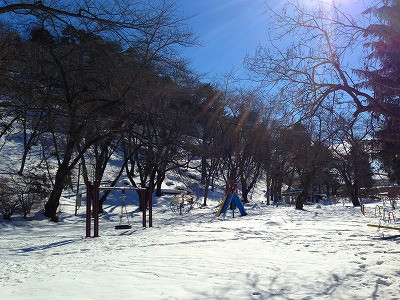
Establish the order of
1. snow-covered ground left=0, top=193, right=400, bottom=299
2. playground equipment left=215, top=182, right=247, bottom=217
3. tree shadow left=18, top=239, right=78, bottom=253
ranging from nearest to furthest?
snow-covered ground left=0, top=193, right=400, bottom=299 → tree shadow left=18, top=239, right=78, bottom=253 → playground equipment left=215, top=182, right=247, bottom=217

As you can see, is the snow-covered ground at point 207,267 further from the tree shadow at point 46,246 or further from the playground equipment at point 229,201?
the playground equipment at point 229,201

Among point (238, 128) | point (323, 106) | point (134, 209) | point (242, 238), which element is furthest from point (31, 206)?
point (238, 128)

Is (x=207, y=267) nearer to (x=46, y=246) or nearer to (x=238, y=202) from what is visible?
(x=46, y=246)

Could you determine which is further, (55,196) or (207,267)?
(55,196)

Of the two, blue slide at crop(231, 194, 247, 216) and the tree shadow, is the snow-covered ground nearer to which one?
the tree shadow

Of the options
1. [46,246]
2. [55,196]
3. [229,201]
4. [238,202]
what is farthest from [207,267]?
[238,202]

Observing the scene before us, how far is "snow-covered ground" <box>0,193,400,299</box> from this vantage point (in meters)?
5.31

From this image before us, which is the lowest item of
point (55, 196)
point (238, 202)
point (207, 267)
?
point (207, 267)

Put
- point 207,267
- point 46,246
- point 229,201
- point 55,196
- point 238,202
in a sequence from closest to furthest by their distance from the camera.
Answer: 1. point 207,267
2. point 46,246
3. point 55,196
4. point 229,201
5. point 238,202

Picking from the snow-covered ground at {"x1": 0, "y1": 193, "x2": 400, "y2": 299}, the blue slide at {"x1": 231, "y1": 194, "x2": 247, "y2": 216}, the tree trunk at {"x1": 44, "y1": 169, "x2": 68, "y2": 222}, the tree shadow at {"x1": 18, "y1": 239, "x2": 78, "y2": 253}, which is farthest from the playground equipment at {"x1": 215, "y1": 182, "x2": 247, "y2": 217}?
the tree shadow at {"x1": 18, "y1": 239, "x2": 78, "y2": 253}

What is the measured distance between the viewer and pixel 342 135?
391 inches

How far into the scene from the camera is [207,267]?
22.2 feet

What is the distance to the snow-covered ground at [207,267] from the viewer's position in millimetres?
5312

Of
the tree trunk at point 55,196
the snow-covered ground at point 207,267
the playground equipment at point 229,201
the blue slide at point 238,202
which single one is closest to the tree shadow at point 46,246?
the snow-covered ground at point 207,267
